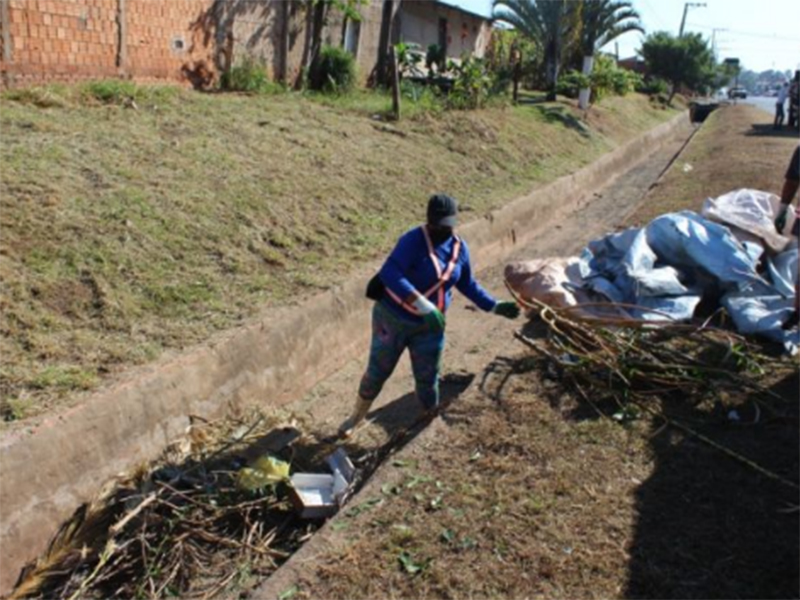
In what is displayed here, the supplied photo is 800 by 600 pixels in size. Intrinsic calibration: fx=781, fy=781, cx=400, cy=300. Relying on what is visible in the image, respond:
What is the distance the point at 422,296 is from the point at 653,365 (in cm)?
171

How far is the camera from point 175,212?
7.37m

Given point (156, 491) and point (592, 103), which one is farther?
point (592, 103)

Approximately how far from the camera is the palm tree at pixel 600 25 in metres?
26.3

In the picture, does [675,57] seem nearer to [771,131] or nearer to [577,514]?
[771,131]

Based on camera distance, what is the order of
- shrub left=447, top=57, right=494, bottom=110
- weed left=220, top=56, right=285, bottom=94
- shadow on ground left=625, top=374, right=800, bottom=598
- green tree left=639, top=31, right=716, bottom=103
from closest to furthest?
shadow on ground left=625, top=374, right=800, bottom=598 → weed left=220, top=56, right=285, bottom=94 → shrub left=447, top=57, right=494, bottom=110 → green tree left=639, top=31, right=716, bottom=103

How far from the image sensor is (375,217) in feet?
31.3

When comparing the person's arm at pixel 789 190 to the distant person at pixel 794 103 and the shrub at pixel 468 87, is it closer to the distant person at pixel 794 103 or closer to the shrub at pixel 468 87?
the shrub at pixel 468 87

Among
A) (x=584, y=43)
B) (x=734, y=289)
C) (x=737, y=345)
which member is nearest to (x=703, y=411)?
(x=737, y=345)

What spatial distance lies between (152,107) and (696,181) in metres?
10.0

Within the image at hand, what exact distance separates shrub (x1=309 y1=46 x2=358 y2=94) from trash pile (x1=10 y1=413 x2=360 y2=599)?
11873 mm

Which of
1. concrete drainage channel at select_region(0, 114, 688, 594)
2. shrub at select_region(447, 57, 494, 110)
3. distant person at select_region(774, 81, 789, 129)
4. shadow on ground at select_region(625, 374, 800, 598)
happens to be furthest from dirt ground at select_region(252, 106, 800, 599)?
distant person at select_region(774, 81, 789, 129)

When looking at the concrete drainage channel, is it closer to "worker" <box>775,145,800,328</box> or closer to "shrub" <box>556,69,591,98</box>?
"worker" <box>775,145,800,328</box>

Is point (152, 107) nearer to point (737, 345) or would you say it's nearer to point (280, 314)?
point (280, 314)

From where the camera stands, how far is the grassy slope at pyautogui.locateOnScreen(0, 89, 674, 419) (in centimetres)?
546
